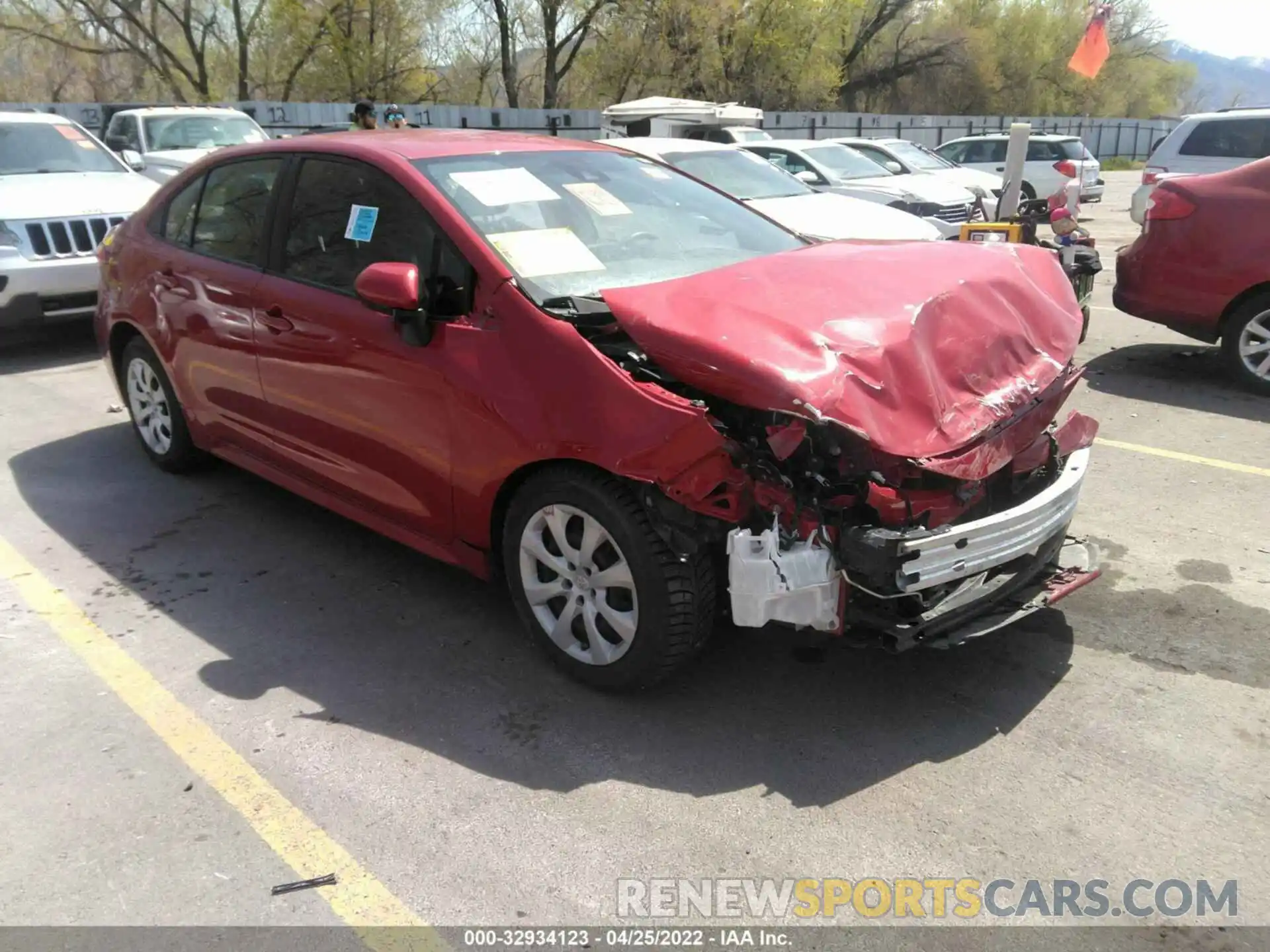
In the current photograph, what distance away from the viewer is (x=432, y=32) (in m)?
32.5

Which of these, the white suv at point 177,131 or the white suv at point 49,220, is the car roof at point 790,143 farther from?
the white suv at point 49,220

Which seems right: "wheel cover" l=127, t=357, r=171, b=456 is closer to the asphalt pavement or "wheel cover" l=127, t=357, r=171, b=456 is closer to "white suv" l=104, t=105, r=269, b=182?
the asphalt pavement

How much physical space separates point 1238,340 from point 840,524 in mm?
5310

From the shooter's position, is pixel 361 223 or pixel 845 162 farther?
pixel 845 162

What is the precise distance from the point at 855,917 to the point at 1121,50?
63.1m

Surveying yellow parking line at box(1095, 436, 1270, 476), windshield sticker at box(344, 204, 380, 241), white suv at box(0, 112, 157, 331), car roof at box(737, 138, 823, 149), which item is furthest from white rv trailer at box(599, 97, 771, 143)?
windshield sticker at box(344, 204, 380, 241)

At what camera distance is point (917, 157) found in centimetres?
1545

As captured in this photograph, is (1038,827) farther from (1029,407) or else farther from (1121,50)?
(1121,50)

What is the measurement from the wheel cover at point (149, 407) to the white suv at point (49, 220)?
2848mm

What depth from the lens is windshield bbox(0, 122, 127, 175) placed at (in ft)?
29.5

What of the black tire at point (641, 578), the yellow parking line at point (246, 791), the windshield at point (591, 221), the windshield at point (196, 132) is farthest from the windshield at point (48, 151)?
the black tire at point (641, 578)

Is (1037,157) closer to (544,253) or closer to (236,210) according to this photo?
(236,210)

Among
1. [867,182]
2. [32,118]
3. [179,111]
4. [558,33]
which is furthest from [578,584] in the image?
[558,33]

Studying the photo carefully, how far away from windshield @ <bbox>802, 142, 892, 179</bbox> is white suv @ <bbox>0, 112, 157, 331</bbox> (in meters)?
8.17
